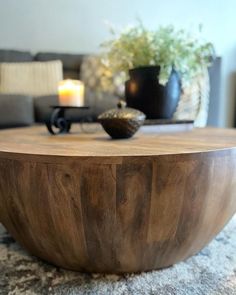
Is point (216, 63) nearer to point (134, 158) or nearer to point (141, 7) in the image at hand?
point (141, 7)

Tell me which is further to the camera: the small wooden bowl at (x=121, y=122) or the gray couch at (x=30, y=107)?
the gray couch at (x=30, y=107)

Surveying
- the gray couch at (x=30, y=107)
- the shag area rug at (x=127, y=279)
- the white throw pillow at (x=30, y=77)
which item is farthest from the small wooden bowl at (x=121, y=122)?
the white throw pillow at (x=30, y=77)

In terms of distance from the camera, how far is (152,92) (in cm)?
125

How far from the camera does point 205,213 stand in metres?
0.79

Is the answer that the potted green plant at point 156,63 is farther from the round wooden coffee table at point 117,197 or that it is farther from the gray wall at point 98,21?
the gray wall at point 98,21

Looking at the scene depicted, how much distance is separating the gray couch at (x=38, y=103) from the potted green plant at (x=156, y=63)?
19.3 inches

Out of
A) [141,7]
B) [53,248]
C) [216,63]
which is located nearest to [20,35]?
[141,7]

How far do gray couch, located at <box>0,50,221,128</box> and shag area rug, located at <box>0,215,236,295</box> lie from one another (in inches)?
37.4

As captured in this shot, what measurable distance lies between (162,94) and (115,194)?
0.67 metres

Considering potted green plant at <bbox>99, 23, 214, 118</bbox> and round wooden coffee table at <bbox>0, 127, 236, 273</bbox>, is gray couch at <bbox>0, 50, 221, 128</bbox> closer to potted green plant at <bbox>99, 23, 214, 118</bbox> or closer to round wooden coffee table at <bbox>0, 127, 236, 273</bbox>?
potted green plant at <bbox>99, 23, 214, 118</bbox>

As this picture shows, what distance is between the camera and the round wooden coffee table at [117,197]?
0.68 metres

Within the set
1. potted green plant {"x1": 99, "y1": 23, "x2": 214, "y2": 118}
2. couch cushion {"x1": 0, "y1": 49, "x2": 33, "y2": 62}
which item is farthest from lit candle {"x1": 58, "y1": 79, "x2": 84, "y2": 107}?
couch cushion {"x1": 0, "y1": 49, "x2": 33, "y2": 62}

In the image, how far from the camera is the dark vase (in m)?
1.24

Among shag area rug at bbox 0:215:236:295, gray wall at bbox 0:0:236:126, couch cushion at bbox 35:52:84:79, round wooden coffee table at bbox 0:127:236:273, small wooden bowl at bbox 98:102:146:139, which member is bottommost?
shag area rug at bbox 0:215:236:295
